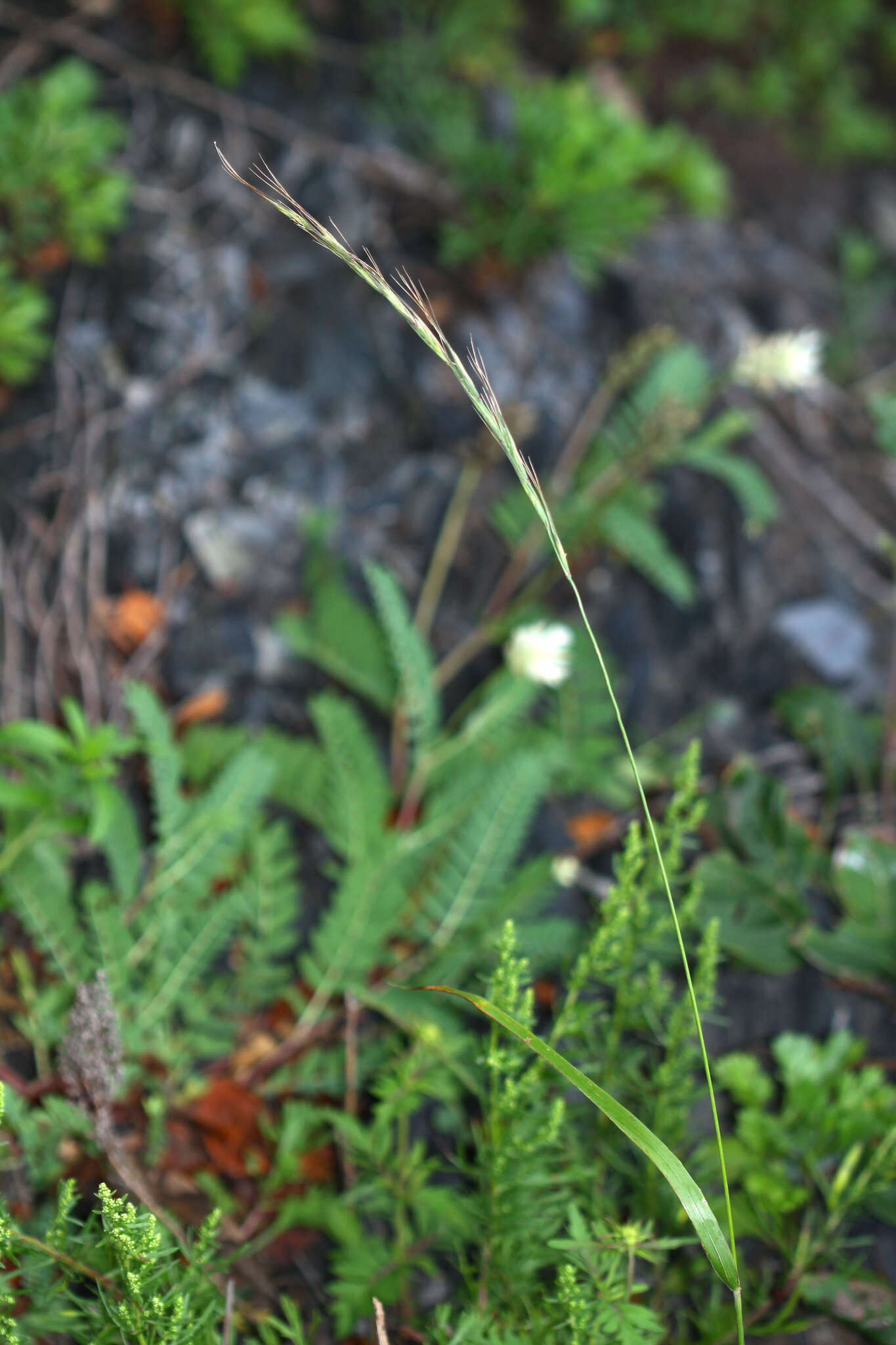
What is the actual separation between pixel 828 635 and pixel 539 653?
100cm

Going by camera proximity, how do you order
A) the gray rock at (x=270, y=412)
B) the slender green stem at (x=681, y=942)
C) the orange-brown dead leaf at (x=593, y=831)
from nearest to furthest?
the slender green stem at (x=681, y=942) → the orange-brown dead leaf at (x=593, y=831) → the gray rock at (x=270, y=412)

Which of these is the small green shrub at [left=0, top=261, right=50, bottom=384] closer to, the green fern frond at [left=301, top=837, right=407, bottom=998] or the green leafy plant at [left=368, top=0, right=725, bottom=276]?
the green leafy plant at [left=368, top=0, right=725, bottom=276]

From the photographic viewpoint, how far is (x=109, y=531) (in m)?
2.33

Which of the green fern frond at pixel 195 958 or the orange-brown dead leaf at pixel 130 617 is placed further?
the orange-brown dead leaf at pixel 130 617

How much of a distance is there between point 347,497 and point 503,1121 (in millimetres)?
1758

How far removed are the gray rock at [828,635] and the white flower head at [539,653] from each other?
827 mm

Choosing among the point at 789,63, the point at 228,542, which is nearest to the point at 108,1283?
the point at 228,542

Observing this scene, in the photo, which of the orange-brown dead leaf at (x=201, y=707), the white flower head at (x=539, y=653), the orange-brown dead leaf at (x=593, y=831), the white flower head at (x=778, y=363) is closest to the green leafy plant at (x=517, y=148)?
the white flower head at (x=778, y=363)

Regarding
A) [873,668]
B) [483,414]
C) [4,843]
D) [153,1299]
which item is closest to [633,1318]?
[153,1299]

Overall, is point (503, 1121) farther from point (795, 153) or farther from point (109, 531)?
point (795, 153)

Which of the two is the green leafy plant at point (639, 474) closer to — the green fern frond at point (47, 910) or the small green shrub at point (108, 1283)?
the green fern frond at point (47, 910)

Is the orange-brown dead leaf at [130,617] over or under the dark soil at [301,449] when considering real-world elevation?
under

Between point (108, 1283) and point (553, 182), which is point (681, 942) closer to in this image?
point (108, 1283)

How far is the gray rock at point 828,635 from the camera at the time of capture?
250 centimetres
